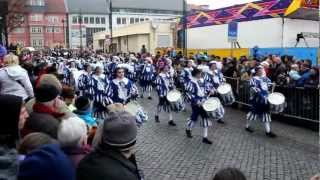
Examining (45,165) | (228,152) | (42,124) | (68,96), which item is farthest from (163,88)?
(45,165)

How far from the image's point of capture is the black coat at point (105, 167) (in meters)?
3.37

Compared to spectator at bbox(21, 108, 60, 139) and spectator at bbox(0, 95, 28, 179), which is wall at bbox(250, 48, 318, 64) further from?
spectator at bbox(0, 95, 28, 179)

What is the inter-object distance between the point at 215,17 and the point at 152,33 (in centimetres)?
1312

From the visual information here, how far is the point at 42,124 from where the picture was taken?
4.56 meters

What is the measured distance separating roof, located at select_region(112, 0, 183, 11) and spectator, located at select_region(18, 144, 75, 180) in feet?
336

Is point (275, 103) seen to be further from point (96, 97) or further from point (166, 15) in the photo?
point (166, 15)

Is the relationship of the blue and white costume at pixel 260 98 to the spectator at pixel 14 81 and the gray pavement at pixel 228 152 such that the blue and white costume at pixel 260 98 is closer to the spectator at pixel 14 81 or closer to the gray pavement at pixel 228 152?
the gray pavement at pixel 228 152

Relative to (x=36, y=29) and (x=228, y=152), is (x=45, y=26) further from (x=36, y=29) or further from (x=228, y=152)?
(x=228, y=152)

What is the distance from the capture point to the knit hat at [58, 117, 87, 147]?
387cm

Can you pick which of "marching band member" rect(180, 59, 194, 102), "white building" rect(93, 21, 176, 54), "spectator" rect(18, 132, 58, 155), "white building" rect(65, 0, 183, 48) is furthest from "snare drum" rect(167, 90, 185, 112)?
"white building" rect(65, 0, 183, 48)

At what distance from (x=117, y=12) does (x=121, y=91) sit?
308 ft

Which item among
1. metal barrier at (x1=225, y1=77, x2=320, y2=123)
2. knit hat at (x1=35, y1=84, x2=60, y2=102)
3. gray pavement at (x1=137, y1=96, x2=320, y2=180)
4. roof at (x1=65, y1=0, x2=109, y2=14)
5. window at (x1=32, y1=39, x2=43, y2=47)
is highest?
roof at (x1=65, y1=0, x2=109, y2=14)

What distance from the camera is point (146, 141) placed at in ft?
36.8

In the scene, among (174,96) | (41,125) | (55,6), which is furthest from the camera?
(55,6)
